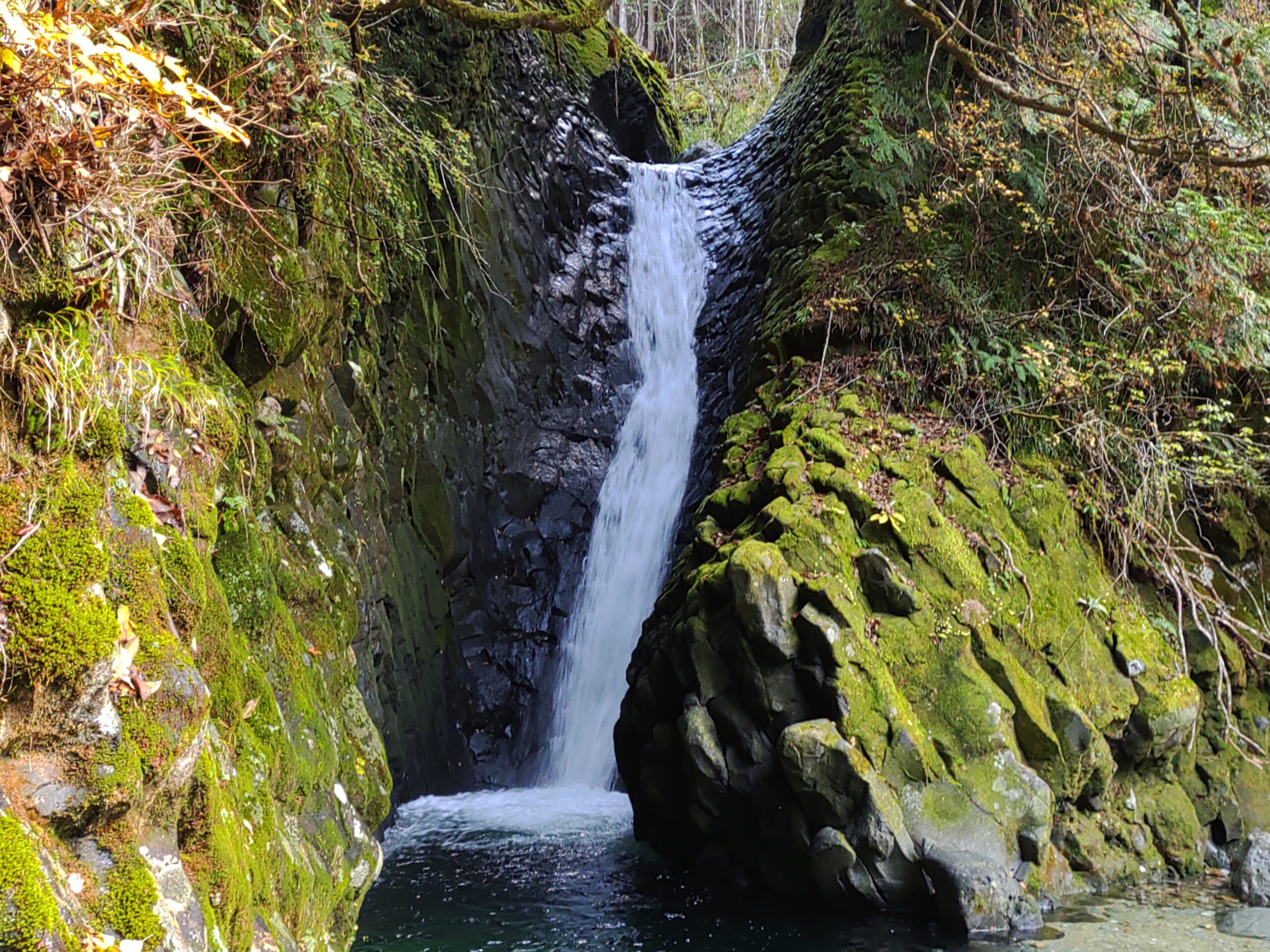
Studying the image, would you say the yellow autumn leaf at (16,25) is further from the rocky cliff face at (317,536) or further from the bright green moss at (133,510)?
the bright green moss at (133,510)

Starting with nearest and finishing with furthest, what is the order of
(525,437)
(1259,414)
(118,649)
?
1. (118,649)
2. (1259,414)
3. (525,437)

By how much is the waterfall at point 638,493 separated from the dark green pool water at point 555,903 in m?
1.54

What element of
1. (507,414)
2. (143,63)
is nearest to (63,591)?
→ (143,63)

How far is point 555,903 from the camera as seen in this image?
5.65m

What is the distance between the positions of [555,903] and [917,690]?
9.08ft

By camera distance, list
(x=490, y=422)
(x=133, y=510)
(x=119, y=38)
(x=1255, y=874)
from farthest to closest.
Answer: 1. (x=490, y=422)
2. (x=1255, y=874)
3. (x=133, y=510)
4. (x=119, y=38)

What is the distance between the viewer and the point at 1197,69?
6.24m

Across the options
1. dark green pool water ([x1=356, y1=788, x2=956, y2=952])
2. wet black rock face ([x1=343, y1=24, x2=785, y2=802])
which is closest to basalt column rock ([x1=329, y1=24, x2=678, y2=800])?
A: wet black rock face ([x1=343, y1=24, x2=785, y2=802])

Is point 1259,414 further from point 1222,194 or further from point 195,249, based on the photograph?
point 195,249

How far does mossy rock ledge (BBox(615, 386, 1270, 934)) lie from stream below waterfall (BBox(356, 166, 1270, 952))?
0.39 meters

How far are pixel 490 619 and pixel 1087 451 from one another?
20.0 ft

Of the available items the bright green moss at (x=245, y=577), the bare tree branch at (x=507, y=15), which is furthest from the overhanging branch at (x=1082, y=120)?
the bright green moss at (x=245, y=577)

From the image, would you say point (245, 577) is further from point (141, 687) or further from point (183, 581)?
point (141, 687)

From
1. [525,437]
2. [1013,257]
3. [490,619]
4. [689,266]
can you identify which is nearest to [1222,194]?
[1013,257]
